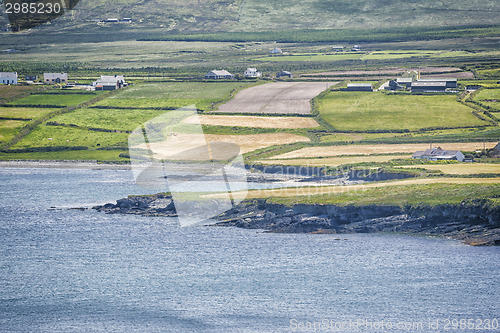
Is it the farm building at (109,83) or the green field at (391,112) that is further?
the farm building at (109,83)

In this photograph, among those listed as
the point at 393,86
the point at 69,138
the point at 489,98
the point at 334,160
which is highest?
the point at 334,160

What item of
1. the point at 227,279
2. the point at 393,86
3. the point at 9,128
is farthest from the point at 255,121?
the point at 227,279

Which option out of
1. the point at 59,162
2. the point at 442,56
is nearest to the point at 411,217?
the point at 59,162

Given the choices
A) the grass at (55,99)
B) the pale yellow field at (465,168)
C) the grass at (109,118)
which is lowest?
the grass at (109,118)

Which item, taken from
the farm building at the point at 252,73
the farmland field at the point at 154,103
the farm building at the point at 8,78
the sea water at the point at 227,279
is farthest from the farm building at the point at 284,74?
the sea water at the point at 227,279

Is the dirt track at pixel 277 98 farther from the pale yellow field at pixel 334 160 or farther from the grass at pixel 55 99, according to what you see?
the pale yellow field at pixel 334 160

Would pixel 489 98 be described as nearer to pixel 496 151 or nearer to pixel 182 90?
pixel 496 151

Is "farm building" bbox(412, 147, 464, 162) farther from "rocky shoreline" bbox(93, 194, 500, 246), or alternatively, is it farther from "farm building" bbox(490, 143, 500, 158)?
"rocky shoreline" bbox(93, 194, 500, 246)
